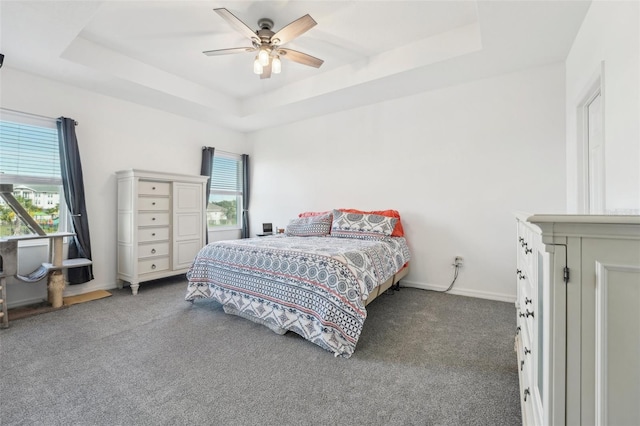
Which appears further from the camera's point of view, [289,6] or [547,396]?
[289,6]

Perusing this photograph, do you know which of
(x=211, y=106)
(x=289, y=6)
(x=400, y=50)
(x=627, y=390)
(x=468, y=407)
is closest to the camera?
(x=627, y=390)

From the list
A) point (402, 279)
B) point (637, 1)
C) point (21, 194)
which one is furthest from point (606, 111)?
point (21, 194)

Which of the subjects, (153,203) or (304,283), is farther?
(153,203)

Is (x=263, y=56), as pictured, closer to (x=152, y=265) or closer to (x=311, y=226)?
(x=311, y=226)

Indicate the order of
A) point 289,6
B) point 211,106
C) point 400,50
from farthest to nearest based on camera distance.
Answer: point 211,106, point 400,50, point 289,6

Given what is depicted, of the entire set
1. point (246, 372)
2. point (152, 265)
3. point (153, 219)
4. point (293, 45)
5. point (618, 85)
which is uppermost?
point (293, 45)

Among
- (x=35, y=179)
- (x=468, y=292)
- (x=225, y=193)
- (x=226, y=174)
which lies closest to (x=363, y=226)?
(x=468, y=292)

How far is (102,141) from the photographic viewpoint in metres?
3.63

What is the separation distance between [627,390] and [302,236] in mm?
3187

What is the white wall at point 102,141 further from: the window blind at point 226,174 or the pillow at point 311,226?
the pillow at point 311,226

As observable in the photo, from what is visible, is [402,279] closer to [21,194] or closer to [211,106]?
[211,106]

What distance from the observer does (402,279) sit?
3.78 meters

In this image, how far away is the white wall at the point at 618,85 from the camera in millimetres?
1354

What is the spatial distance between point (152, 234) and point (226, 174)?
1860 mm
